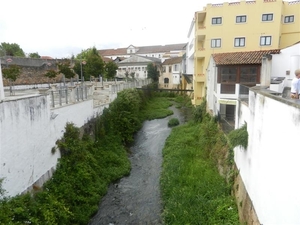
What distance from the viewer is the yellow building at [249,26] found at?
78.5 ft

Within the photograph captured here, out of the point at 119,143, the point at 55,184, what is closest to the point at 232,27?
the point at 119,143

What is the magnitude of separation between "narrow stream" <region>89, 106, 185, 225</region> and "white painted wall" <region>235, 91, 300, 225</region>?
5.70m

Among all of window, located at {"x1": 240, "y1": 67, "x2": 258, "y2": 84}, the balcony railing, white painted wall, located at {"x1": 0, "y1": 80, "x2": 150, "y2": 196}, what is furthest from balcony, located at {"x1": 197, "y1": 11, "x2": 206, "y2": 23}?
white painted wall, located at {"x1": 0, "y1": 80, "x2": 150, "y2": 196}

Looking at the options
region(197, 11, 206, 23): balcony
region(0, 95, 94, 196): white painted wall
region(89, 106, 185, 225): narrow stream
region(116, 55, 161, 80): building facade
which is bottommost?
region(89, 106, 185, 225): narrow stream

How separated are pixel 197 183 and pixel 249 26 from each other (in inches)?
795

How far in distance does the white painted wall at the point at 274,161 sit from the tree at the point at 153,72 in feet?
150

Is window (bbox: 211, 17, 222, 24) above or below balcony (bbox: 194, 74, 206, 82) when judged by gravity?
above

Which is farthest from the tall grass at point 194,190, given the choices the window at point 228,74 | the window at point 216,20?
the window at point 216,20

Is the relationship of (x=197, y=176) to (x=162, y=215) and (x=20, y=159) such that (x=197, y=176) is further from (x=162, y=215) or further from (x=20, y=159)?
(x=20, y=159)

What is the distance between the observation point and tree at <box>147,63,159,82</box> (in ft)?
172

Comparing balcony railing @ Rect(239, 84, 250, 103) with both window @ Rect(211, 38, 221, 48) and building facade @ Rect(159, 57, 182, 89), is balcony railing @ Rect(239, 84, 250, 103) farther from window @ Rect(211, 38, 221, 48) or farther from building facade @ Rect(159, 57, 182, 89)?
building facade @ Rect(159, 57, 182, 89)

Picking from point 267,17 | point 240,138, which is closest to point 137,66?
point 267,17

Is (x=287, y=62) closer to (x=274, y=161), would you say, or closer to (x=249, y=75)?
(x=249, y=75)

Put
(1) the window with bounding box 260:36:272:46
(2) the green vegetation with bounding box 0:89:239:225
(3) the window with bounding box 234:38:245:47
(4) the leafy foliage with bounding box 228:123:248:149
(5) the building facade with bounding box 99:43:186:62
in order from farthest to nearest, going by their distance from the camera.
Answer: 1. (5) the building facade with bounding box 99:43:186:62
2. (3) the window with bounding box 234:38:245:47
3. (1) the window with bounding box 260:36:272:46
4. (2) the green vegetation with bounding box 0:89:239:225
5. (4) the leafy foliage with bounding box 228:123:248:149
